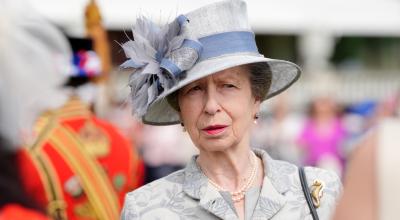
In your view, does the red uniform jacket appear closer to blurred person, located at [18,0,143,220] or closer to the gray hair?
blurred person, located at [18,0,143,220]

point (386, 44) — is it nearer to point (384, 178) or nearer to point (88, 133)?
point (88, 133)

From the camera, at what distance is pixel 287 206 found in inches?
136

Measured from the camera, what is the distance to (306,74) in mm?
19375

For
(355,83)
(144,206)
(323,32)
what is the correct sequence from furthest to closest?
(355,83), (323,32), (144,206)

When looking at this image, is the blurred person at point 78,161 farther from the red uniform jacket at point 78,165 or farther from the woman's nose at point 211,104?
the woman's nose at point 211,104

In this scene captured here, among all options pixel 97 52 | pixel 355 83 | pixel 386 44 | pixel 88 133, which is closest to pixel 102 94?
pixel 97 52

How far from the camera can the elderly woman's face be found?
3.46m

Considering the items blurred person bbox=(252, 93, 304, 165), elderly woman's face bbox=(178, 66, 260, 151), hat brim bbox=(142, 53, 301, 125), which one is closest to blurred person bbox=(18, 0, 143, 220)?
hat brim bbox=(142, 53, 301, 125)

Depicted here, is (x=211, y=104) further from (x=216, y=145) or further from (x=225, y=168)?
(x=225, y=168)

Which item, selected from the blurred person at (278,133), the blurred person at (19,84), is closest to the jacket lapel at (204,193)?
the blurred person at (19,84)

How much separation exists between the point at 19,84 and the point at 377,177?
34.5 inches

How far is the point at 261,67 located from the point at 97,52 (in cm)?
232

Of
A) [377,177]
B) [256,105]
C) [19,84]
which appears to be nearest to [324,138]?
[256,105]

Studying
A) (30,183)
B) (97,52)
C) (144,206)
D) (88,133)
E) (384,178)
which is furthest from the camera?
(97,52)
